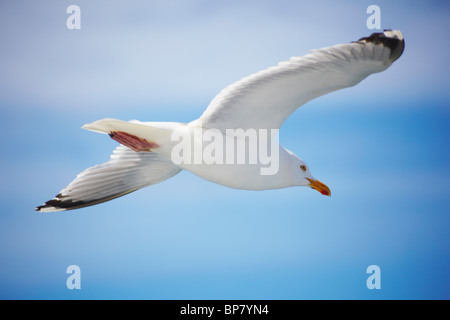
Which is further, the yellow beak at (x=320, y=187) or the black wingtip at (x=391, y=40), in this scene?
the yellow beak at (x=320, y=187)

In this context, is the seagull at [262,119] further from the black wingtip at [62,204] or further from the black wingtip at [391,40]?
the black wingtip at [62,204]

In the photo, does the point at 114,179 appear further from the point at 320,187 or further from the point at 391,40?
the point at 391,40

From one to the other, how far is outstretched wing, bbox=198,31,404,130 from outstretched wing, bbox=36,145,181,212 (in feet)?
2.24

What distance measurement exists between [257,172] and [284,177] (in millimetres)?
230

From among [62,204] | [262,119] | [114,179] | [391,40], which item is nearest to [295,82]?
[262,119]

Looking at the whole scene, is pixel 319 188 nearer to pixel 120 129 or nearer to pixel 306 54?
pixel 306 54

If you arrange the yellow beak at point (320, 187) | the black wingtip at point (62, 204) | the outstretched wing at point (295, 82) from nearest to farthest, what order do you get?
1. the outstretched wing at point (295, 82)
2. the yellow beak at point (320, 187)
3. the black wingtip at point (62, 204)

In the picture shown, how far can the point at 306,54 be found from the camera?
3.10 meters

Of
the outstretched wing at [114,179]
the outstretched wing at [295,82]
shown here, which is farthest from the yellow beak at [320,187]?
the outstretched wing at [114,179]

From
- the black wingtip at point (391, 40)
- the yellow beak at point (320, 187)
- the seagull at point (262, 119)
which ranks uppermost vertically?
the black wingtip at point (391, 40)

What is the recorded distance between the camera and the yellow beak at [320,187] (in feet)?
12.2

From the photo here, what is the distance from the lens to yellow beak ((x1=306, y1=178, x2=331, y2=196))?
371 cm

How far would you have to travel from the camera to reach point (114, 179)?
3.97m

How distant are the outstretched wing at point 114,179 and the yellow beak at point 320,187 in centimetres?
91
